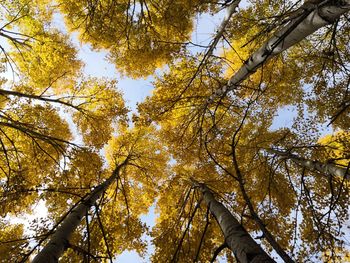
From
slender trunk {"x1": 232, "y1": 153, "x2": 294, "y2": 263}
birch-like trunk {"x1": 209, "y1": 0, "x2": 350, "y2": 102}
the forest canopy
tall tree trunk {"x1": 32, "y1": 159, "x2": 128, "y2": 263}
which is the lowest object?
slender trunk {"x1": 232, "y1": 153, "x2": 294, "y2": 263}

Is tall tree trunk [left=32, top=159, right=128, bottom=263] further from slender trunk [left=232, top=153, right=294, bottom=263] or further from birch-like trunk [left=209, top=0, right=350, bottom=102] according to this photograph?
birch-like trunk [left=209, top=0, right=350, bottom=102]

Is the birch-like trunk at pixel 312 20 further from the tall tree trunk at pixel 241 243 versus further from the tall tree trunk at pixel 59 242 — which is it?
the tall tree trunk at pixel 59 242

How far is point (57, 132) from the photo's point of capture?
7863 millimetres

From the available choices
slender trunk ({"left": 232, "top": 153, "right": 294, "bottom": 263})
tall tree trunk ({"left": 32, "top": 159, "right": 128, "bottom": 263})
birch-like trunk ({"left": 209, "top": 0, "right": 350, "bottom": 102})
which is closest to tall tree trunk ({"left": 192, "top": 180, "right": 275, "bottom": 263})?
slender trunk ({"left": 232, "top": 153, "right": 294, "bottom": 263})

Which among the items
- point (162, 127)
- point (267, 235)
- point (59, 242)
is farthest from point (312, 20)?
point (162, 127)

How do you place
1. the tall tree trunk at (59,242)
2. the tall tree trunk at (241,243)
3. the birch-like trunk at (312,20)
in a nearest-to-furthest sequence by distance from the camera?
the tall tree trunk at (241,243) → the birch-like trunk at (312,20) → the tall tree trunk at (59,242)

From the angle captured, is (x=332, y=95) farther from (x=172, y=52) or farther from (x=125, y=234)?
(x=125, y=234)

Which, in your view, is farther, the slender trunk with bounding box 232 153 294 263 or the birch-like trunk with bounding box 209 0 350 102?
the birch-like trunk with bounding box 209 0 350 102

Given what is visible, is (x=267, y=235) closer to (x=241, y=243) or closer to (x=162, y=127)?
(x=241, y=243)

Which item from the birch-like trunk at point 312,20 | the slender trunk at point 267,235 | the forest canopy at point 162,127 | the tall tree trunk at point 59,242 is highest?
the forest canopy at point 162,127

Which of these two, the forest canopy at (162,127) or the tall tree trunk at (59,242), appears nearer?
the tall tree trunk at (59,242)

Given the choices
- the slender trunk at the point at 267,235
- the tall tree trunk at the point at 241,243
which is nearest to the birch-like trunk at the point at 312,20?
the slender trunk at the point at 267,235

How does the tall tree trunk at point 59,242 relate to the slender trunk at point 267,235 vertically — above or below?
above

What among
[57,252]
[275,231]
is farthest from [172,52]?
[57,252]
